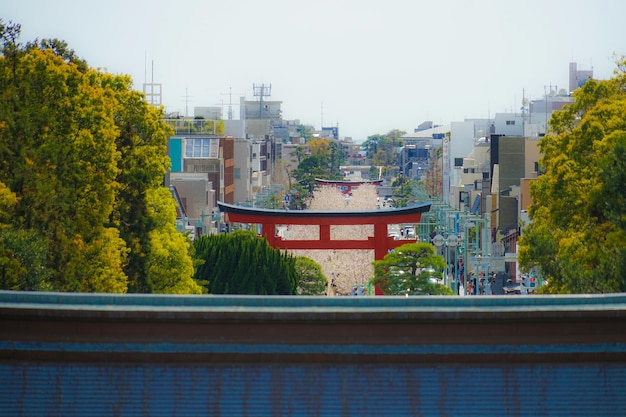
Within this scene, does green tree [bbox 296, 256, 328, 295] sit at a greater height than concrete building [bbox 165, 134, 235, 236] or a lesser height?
lesser

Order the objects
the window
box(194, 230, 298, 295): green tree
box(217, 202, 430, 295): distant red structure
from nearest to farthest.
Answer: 1. box(194, 230, 298, 295): green tree
2. box(217, 202, 430, 295): distant red structure
3. the window

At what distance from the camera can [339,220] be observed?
217 ft

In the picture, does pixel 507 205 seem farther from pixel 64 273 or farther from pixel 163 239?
pixel 64 273

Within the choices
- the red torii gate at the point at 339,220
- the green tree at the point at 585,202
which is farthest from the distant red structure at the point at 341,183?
the green tree at the point at 585,202

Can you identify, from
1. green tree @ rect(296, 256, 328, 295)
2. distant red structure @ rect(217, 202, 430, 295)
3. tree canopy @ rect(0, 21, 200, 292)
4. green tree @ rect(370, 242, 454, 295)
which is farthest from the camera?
distant red structure @ rect(217, 202, 430, 295)

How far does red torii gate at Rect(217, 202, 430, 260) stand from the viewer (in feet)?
209

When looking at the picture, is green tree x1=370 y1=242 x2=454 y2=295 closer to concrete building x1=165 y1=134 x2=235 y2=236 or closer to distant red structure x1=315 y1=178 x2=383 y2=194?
concrete building x1=165 y1=134 x2=235 y2=236

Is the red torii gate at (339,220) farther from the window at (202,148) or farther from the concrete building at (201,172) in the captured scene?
the window at (202,148)

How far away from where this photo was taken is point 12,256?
26.1 metres

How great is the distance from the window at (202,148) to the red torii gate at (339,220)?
22830mm

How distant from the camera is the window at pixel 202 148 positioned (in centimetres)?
9062

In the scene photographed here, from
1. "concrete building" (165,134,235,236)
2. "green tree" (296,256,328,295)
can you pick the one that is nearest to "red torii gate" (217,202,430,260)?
"green tree" (296,256,328,295)

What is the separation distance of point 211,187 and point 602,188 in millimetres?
56214

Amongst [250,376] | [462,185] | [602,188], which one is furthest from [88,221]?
[462,185]
